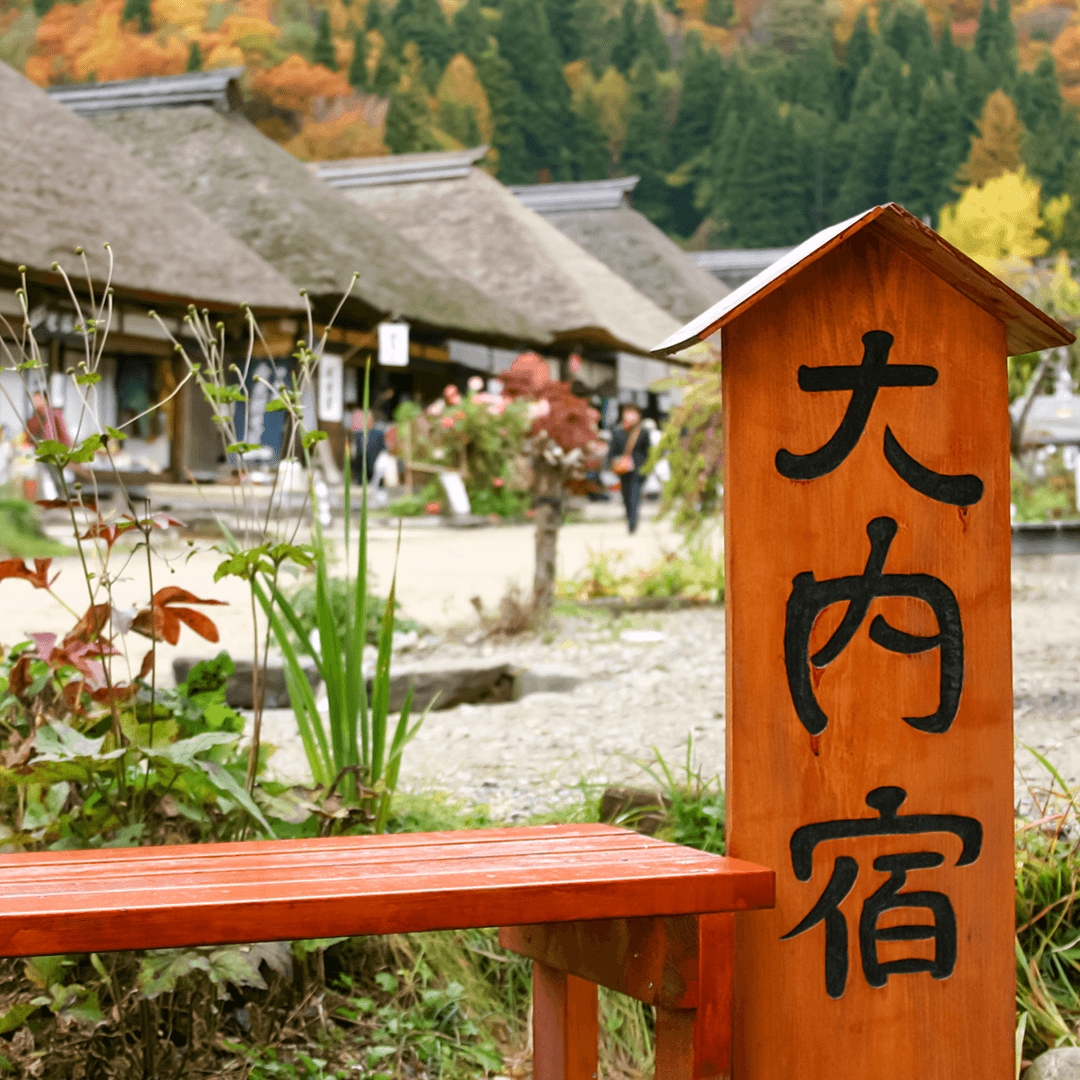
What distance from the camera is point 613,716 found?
140 inches

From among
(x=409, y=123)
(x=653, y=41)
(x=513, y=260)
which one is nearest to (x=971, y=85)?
(x=653, y=41)

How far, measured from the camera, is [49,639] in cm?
150

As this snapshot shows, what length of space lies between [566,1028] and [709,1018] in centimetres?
24

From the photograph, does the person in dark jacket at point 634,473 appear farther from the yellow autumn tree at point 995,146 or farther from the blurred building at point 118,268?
the yellow autumn tree at point 995,146

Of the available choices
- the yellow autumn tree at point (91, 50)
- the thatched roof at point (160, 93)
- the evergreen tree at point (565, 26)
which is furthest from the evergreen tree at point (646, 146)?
the thatched roof at point (160, 93)

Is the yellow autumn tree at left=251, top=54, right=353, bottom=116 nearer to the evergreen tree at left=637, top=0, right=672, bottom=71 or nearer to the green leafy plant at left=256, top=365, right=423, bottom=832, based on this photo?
the evergreen tree at left=637, top=0, right=672, bottom=71

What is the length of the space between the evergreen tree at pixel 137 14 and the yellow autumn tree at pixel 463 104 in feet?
23.9

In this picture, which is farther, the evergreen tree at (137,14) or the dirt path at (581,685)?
the evergreen tree at (137,14)

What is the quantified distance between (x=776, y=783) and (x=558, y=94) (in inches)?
1461

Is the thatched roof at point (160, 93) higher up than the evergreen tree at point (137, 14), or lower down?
lower down

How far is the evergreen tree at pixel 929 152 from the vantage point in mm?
33906

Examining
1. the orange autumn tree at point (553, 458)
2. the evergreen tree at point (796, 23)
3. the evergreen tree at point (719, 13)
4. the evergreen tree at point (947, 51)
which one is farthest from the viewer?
the evergreen tree at point (719, 13)

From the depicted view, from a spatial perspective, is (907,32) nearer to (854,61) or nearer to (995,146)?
(854,61)

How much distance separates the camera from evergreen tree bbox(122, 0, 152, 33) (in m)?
26.2
